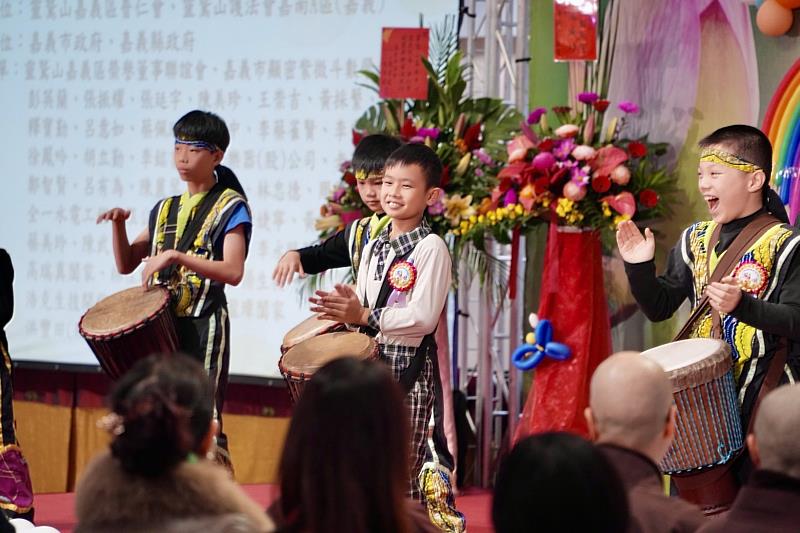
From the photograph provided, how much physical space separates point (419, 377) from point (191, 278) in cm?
92

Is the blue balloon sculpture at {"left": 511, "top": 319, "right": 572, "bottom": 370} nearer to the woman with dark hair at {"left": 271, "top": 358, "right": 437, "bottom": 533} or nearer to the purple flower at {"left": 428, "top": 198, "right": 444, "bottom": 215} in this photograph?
the purple flower at {"left": 428, "top": 198, "right": 444, "bottom": 215}

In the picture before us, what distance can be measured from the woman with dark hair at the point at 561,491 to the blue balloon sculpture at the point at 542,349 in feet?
11.1

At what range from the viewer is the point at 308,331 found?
391 centimetres

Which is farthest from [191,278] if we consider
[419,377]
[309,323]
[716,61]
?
[716,61]

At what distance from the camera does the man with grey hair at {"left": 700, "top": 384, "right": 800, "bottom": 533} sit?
6.42 feet

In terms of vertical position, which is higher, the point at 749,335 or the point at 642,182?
the point at 642,182

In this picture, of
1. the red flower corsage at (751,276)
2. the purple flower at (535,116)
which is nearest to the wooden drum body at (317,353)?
the red flower corsage at (751,276)

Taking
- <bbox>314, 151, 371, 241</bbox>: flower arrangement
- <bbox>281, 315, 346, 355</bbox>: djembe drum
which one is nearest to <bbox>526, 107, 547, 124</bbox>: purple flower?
<bbox>314, 151, 371, 241</bbox>: flower arrangement

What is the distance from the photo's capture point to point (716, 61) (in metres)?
4.95

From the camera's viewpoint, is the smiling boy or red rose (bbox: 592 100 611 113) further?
red rose (bbox: 592 100 611 113)

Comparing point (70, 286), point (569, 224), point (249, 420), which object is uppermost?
point (569, 224)

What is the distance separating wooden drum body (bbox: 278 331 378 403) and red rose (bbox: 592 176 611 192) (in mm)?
1685

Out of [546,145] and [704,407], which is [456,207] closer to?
[546,145]

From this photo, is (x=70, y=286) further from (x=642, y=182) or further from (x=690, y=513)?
(x=690, y=513)
